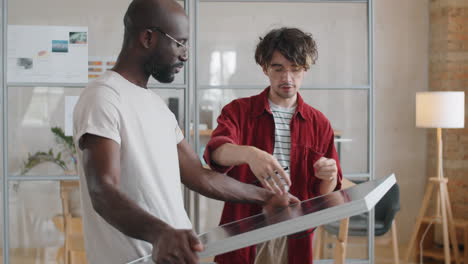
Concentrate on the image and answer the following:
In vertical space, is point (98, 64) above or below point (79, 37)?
below

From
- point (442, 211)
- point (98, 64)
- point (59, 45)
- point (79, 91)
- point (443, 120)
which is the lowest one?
point (442, 211)

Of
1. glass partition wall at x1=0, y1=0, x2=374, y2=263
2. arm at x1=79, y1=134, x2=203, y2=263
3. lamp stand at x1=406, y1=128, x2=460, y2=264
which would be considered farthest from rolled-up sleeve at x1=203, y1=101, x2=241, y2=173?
lamp stand at x1=406, y1=128, x2=460, y2=264

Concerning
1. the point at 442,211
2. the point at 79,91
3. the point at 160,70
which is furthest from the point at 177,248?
the point at 442,211

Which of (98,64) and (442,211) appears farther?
(442,211)

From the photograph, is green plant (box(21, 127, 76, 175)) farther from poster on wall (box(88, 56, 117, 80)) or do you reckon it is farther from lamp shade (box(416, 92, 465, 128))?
lamp shade (box(416, 92, 465, 128))

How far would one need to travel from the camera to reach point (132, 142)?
1.23 metres

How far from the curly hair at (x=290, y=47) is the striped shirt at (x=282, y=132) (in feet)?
0.55

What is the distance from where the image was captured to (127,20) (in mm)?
1342

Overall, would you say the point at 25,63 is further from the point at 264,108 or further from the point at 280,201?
the point at 280,201

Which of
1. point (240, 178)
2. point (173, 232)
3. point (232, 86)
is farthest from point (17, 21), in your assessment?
point (173, 232)

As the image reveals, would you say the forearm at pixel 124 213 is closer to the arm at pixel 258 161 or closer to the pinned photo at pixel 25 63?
the arm at pixel 258 161

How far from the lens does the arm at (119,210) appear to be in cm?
93

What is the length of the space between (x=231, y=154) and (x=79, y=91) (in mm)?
1885

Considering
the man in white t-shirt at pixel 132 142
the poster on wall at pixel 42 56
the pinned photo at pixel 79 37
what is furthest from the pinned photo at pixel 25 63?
the man in white t-shirt at pixel 132 142
